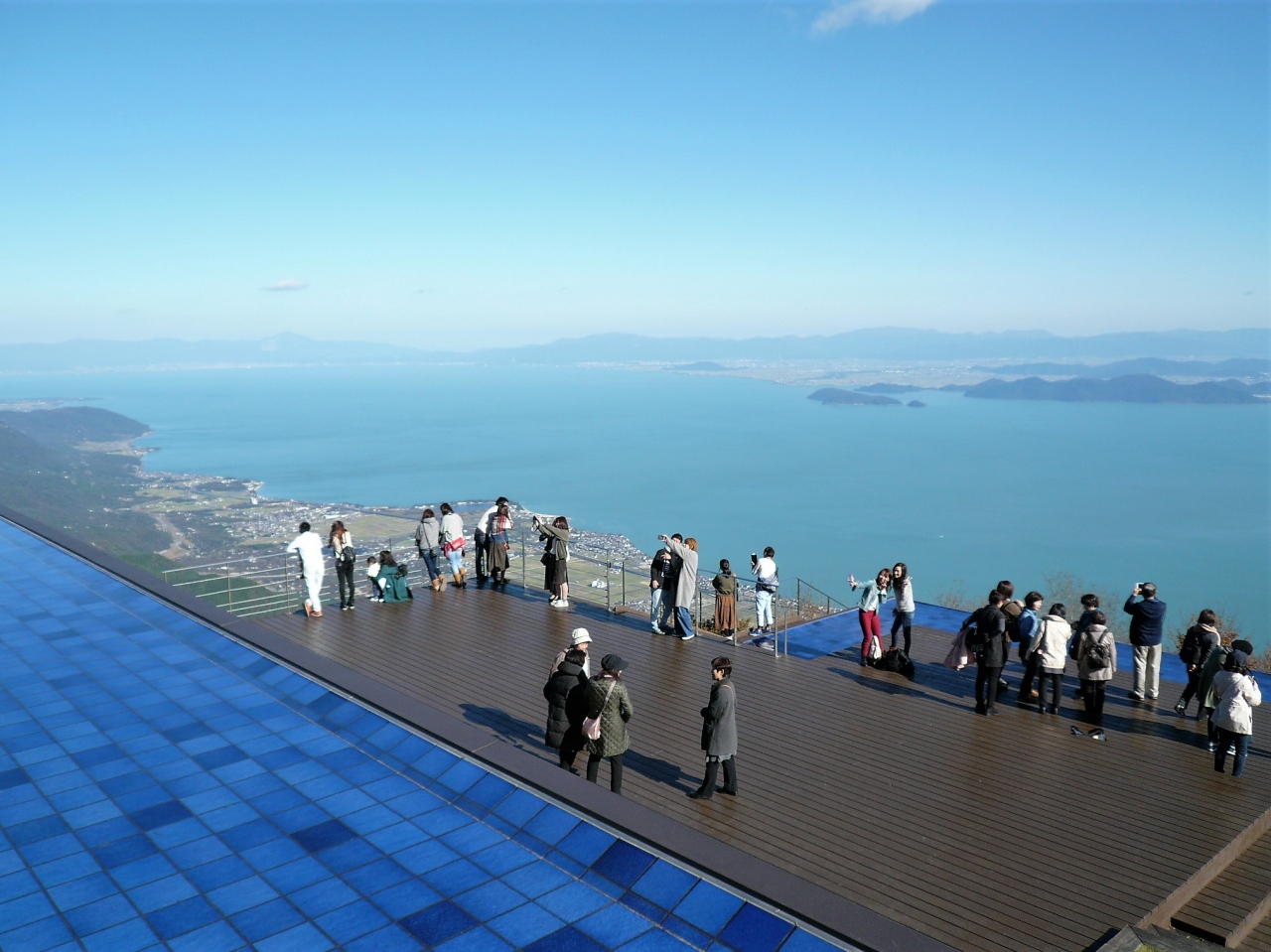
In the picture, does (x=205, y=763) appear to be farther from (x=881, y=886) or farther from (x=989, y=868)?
(x=989, y=868)

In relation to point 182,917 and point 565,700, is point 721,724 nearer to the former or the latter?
point 565,700

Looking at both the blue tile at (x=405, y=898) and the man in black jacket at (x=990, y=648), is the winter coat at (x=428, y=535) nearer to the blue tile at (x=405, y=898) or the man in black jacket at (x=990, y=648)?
the man in black jacket at (x=990, y=648)

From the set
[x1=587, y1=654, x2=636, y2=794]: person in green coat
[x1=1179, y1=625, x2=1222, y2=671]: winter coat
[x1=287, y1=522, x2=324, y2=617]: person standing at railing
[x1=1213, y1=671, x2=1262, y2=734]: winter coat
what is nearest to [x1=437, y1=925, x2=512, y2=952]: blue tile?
[x1=587, y1=654, x2=636, y2=794]: person in green coat

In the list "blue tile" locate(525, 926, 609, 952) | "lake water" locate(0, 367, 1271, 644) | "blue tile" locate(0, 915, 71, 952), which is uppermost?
"blue tile" locate(0, 915, 71, 952)

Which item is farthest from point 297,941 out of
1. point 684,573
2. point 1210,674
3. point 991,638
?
point 1210,674

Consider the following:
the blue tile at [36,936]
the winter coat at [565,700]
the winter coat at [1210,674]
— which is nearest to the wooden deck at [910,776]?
the winter coat at [1210,674]

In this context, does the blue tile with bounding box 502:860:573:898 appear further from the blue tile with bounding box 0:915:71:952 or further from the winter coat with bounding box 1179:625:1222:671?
the winter coat with bounding box 1179:625:1222:671

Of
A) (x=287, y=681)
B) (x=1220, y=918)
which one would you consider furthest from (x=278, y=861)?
(x=1220, y=918)
